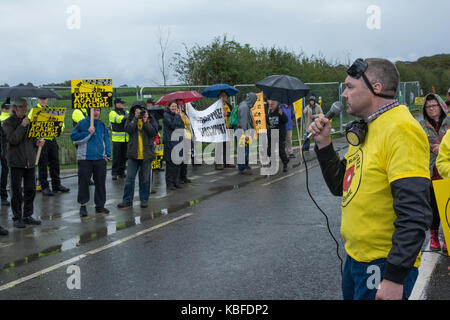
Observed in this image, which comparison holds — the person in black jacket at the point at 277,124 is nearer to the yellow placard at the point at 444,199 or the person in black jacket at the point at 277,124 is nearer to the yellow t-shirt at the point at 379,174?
the yellow placard at the point at 444,199

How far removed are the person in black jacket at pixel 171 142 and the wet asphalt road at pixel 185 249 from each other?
79cm

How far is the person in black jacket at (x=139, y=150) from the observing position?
10.2m

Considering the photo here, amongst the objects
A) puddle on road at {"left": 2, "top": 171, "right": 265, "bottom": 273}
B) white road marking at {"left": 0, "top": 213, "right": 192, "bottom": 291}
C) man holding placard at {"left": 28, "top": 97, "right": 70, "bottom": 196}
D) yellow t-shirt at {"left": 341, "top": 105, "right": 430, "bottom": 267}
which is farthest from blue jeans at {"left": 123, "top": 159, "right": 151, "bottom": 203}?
yellow t-shirt at {"left": 341, "top": 105, "right": 430, "bottom": 267}

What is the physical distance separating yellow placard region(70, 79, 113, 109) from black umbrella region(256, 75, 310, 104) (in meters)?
4.81

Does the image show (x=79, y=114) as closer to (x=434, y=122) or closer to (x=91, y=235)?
(x=91, y=235)

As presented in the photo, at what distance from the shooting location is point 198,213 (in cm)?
943

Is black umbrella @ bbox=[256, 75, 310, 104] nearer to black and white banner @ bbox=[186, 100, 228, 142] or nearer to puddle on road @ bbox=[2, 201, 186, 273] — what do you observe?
black and white banner @ bbox=[186, 100, 228, 142]

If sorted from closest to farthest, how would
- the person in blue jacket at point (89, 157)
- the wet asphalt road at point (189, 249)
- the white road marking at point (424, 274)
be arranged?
the white road marking at point (424, 274) → the wet asphalt road at point (189, 249) → the person in blue jacket at point (89, 157)

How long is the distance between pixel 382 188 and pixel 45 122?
7390 mm

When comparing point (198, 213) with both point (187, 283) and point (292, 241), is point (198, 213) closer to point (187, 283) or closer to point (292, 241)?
point (292, 241)

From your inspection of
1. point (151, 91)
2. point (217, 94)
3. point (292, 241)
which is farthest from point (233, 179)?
point (292, 241)

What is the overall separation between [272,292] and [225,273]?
81 cm

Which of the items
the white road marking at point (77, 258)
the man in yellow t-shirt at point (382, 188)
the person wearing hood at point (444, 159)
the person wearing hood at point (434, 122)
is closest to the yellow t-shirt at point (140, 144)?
the white road marking at point (77, 258)

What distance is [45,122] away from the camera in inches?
354
